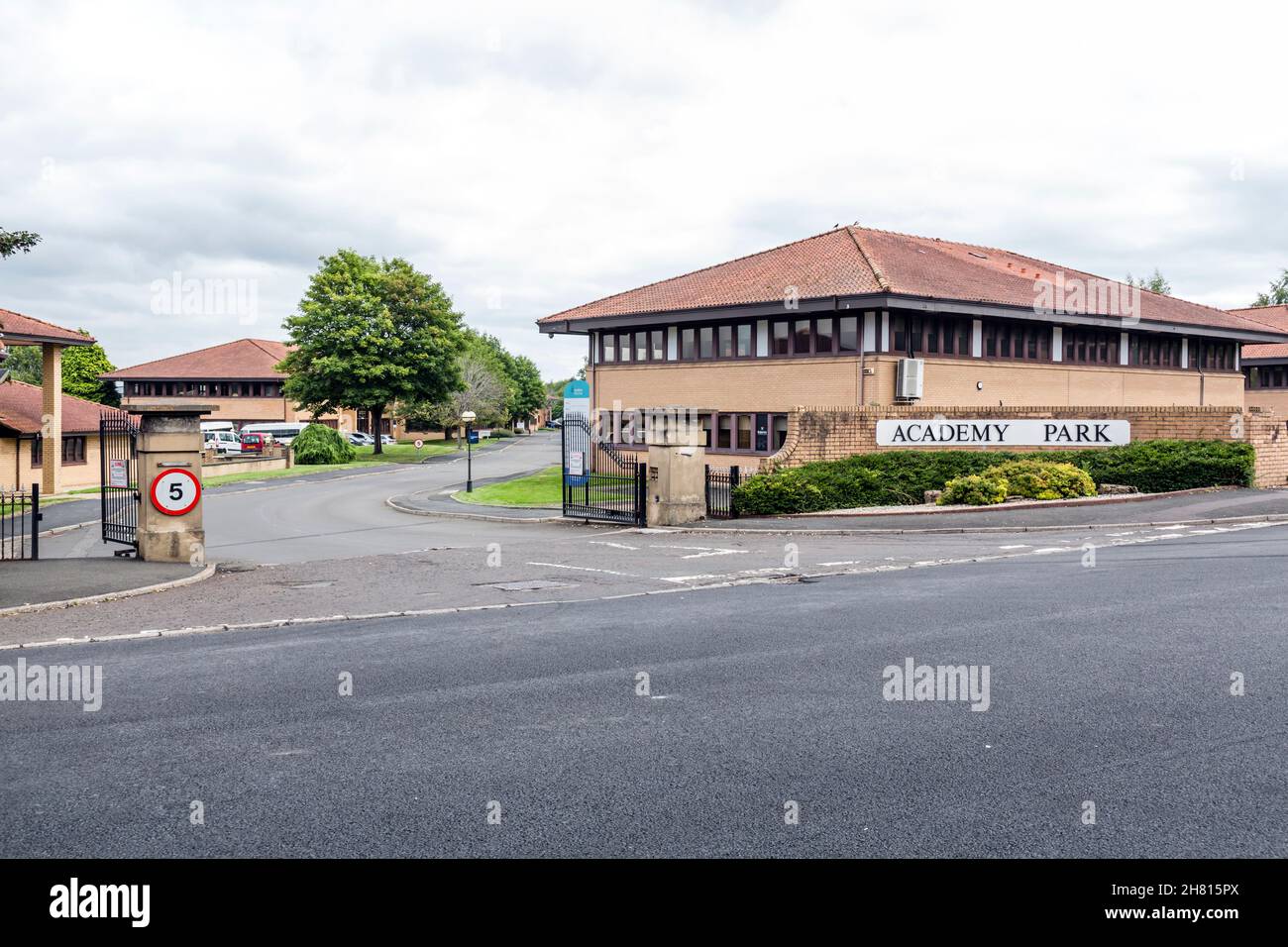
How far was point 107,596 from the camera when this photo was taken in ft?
44.9

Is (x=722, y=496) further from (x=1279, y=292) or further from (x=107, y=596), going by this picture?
(x=1279, y=292)

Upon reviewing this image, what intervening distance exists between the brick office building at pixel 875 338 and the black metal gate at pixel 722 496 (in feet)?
30.2

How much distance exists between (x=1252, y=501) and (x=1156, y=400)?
61.3ft

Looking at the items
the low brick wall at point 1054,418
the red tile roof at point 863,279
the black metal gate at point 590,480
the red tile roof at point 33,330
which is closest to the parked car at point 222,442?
the red tile roof at point 33,330

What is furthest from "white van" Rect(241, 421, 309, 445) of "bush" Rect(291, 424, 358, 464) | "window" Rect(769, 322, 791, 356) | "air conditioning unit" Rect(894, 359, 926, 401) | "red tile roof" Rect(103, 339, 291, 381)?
"air conditioning unit" Rect(894, 359, 926, 401)

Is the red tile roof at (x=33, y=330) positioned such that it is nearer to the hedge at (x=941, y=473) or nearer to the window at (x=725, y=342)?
the window at (x=725, y=342)

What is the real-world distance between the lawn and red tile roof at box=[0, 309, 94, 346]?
16.3m

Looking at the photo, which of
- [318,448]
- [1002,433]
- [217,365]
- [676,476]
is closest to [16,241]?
[676,476]

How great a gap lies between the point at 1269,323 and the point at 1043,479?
4282 centimetres

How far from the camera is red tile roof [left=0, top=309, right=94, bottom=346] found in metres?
38.3

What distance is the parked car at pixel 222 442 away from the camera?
63188 mm

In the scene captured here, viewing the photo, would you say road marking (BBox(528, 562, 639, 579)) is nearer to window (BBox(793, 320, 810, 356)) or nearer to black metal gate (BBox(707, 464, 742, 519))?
black metal gate (BBox(707, 464, 742, 519))
